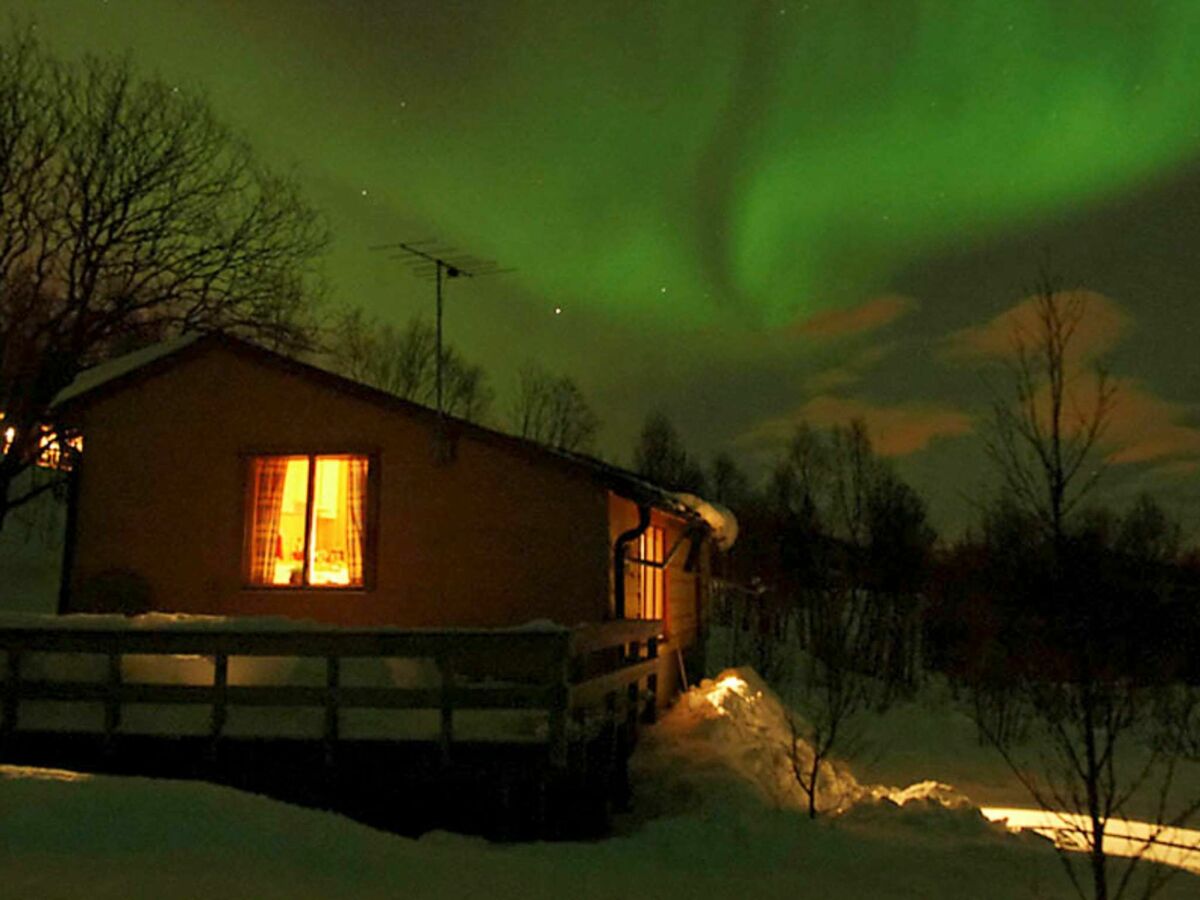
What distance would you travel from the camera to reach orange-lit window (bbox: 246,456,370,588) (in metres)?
13.2

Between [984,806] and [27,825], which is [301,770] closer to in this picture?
[27,825]

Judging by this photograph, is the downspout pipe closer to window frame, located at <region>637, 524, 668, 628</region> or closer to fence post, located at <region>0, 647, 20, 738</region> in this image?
window frame, located at <region>637, 524, 668, 628</region>

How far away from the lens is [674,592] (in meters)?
18.1

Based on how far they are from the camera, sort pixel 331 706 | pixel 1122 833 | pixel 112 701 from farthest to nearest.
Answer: pixel 1122 833, pixel 112 701, pixel 331 706

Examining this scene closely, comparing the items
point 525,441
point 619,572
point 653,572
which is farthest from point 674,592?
point 525,441

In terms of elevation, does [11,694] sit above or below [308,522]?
below

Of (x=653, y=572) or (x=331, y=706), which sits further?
(x=653, y=572)

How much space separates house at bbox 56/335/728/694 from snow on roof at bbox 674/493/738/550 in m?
1.79

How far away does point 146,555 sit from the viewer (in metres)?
13.5

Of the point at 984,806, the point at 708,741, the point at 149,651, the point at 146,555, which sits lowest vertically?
the point at 984,806

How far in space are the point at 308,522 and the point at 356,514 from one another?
572 mm

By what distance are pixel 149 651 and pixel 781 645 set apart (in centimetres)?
2712

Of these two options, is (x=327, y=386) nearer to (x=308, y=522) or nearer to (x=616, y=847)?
(x=308, y=522)

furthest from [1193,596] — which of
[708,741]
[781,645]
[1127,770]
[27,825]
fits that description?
[27,825]
